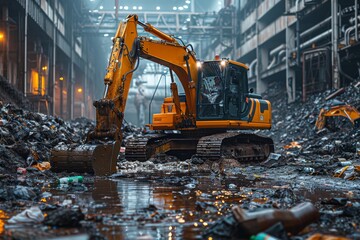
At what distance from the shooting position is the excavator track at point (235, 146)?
1085 cm

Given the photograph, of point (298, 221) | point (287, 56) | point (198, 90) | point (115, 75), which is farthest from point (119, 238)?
point (287, 56)

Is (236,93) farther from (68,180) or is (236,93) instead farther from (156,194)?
(156,194)

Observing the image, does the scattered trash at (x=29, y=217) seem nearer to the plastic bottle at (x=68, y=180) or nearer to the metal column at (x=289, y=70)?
the plastic bottle at (x=68, y=180)

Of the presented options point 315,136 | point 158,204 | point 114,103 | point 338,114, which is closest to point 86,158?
point 114,103

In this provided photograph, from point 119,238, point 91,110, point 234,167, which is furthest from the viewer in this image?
point 91,110

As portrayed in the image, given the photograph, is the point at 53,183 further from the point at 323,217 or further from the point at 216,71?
the point at 216,71

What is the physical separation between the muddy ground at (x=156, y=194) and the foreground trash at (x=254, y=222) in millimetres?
29

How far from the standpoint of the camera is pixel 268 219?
3537mm

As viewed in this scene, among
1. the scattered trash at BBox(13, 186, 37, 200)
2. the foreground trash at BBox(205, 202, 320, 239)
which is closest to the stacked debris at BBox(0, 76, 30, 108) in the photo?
the scattered trash at BBox(13, 186, 37, 200)

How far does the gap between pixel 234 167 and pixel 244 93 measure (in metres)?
2.45

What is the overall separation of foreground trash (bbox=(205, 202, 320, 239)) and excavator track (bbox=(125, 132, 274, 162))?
693 cm

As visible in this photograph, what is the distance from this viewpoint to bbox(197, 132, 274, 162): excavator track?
10.9 meters

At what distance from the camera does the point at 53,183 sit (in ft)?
24.3

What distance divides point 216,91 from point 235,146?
158 cm
